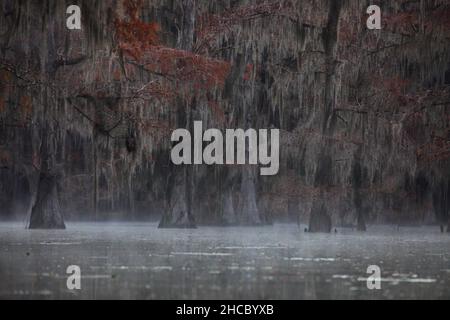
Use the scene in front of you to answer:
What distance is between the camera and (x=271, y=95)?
35062 millimetres

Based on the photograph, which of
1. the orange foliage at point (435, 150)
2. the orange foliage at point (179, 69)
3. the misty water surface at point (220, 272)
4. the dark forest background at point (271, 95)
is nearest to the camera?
the misty water surface at point (220, 272)

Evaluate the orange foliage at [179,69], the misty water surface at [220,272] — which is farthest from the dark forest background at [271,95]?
the misty water surface at [220,272]

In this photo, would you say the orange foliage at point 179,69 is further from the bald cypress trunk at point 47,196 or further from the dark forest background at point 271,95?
the bald cypress trunk at point 47,196

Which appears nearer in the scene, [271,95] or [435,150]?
[435,150]

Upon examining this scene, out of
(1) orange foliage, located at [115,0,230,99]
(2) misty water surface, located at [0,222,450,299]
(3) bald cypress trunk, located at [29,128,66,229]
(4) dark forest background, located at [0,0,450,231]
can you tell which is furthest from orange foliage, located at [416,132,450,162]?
(2) misty water surface, located at [0,222,450,299]

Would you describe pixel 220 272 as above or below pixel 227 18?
below

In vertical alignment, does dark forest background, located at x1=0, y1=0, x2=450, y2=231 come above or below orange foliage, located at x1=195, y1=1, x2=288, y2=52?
below

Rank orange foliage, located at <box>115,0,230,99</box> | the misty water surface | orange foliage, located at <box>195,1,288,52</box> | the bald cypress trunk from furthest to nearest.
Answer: orange foliage, located at <box>195,1,288,52</box>
the bald cypress trunk
orange foliage, located at <box>115,0,230,99</box>
the misty water surface

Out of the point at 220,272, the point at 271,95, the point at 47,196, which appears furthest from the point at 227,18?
the point at 220,272

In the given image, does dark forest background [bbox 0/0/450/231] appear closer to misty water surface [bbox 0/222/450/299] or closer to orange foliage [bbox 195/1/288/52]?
orange foliage [bbox 195/1/288/52]

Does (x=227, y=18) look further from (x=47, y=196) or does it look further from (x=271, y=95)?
(x=47, y=196)

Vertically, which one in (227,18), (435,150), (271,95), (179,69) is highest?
(227,18)

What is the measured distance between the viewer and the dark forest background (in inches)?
1154

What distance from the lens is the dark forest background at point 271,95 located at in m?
29.3
